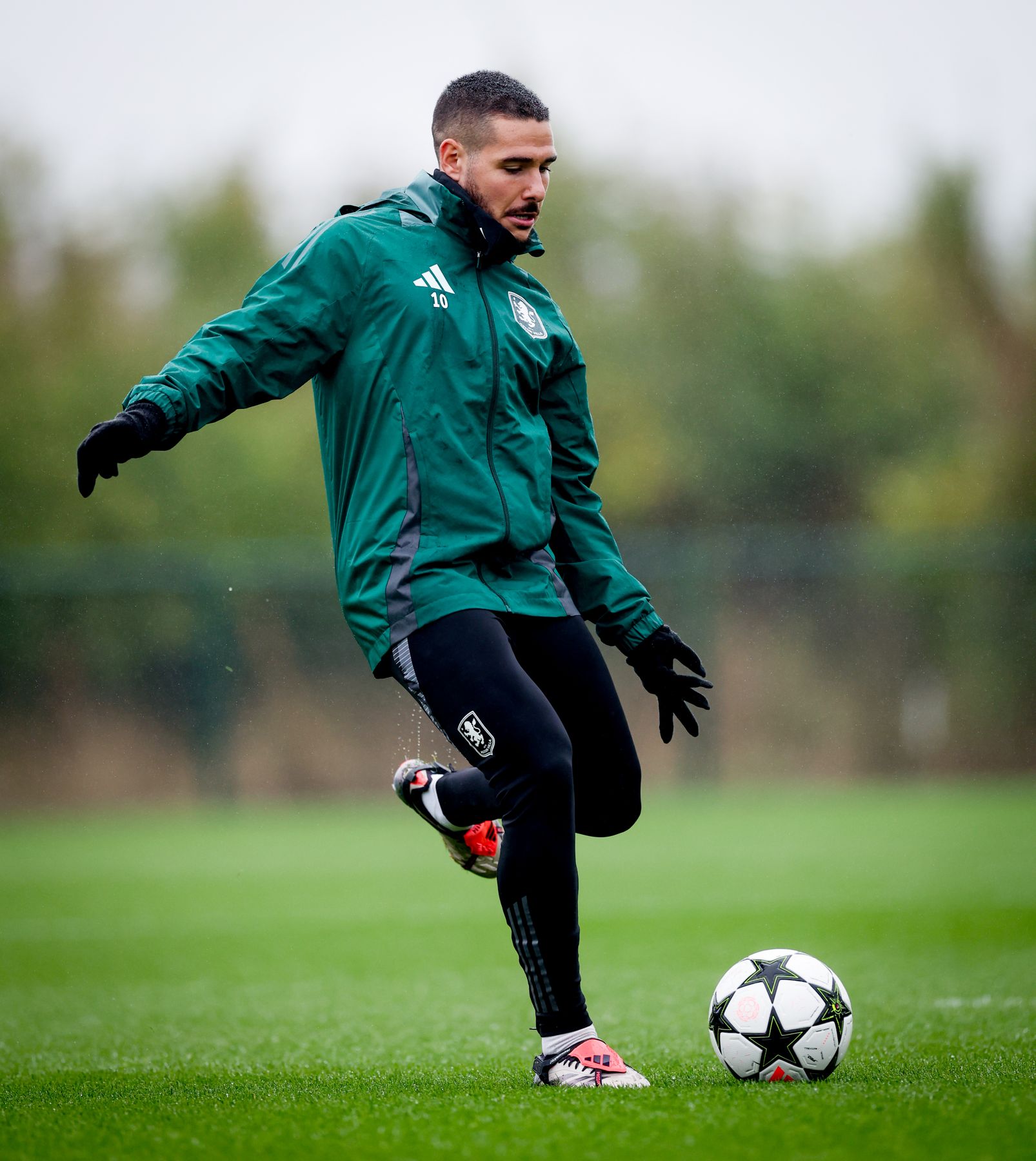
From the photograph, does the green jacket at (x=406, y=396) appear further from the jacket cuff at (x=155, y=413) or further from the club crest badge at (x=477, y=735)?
the club crest badge at (x=477, y=735)

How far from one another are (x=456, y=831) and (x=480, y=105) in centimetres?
180

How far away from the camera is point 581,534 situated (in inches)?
144

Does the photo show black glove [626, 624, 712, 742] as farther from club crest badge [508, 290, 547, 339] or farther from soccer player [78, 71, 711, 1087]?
club crest badge [508, 290, 547, 339]

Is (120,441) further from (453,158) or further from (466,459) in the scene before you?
(453,158)

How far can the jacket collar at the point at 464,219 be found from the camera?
11.0 feet

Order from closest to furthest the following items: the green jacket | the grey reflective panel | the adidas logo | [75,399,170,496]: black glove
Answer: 1. [75,399,170,496]: black glove
2. the green jacket
3. the adidas logo
4. the grey reflective panel

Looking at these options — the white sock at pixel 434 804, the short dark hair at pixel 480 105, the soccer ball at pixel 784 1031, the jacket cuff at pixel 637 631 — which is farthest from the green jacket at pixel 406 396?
the soccer ball at pixel 784 1031

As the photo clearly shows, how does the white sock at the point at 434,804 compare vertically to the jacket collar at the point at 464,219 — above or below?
below

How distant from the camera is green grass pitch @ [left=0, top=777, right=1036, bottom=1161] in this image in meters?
2.57

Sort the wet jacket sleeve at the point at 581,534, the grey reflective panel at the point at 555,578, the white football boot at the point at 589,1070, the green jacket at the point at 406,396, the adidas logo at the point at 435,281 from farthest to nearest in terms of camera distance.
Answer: the wet jacket sleeve at the point at 581,534 → the grey reflective panel at the point at 555,578 → the adidas logo at the point at 435,281 → the green jacket at the point at 406,396 → the white football boot at the point at 589,1070

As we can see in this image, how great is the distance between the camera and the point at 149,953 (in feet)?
23.2

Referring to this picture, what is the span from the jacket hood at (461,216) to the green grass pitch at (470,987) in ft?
6.09

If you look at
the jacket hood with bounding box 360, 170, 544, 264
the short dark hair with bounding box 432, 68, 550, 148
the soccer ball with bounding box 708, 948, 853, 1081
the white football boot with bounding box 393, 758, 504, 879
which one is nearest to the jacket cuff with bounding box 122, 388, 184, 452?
the jacket hood with bounding box 360, 170, 544, 264

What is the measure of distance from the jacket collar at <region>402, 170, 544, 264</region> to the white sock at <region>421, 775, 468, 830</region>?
4.42 feet
